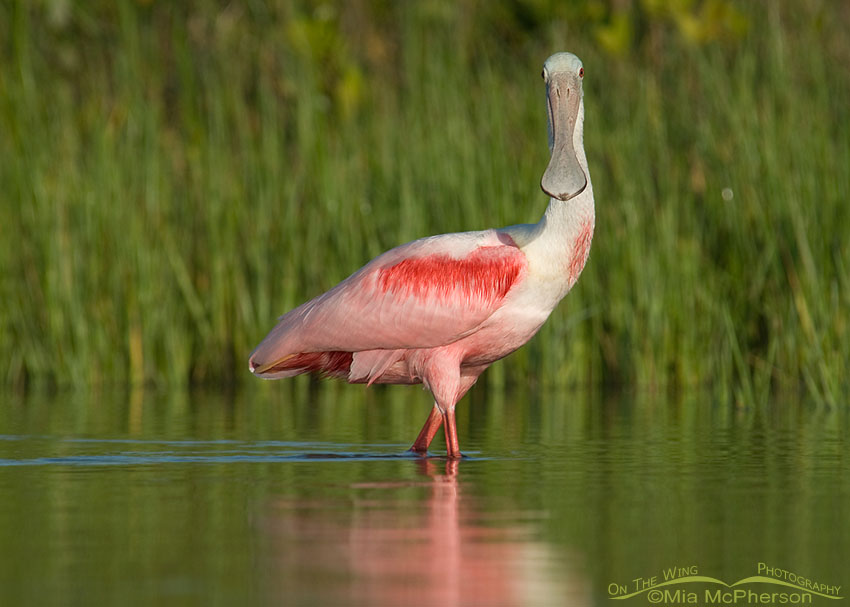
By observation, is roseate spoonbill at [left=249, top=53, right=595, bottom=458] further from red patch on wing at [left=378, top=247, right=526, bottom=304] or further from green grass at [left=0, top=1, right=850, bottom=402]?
green grass at [left=0, top=1, right=850, bottom=402]

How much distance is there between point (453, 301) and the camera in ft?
28.2

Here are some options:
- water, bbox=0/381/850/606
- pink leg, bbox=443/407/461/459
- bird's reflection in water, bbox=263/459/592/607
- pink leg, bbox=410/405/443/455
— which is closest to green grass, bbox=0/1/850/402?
water, bbox=0/381/850/606

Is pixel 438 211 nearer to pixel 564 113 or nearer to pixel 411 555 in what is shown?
pixel 564 113

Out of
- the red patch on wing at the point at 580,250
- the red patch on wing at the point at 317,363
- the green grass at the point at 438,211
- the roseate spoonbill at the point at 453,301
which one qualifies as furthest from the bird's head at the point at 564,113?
the green grass at the point at 438,211

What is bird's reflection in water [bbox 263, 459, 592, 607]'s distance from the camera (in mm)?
4590

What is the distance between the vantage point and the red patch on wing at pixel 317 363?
9086mm

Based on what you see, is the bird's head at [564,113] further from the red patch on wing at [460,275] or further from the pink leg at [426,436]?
the pink leg at [426,436]

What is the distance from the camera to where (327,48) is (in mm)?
16891

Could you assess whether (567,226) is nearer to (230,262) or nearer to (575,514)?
(575,514)

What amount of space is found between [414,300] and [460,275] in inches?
10.9

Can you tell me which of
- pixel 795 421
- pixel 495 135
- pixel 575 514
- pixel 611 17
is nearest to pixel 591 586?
pixel 575 514

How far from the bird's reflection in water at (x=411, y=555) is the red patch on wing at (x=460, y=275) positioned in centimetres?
184

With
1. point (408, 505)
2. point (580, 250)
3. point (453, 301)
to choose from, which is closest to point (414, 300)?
point (453, 301)

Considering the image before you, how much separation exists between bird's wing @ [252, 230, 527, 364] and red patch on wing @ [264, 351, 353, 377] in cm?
16
